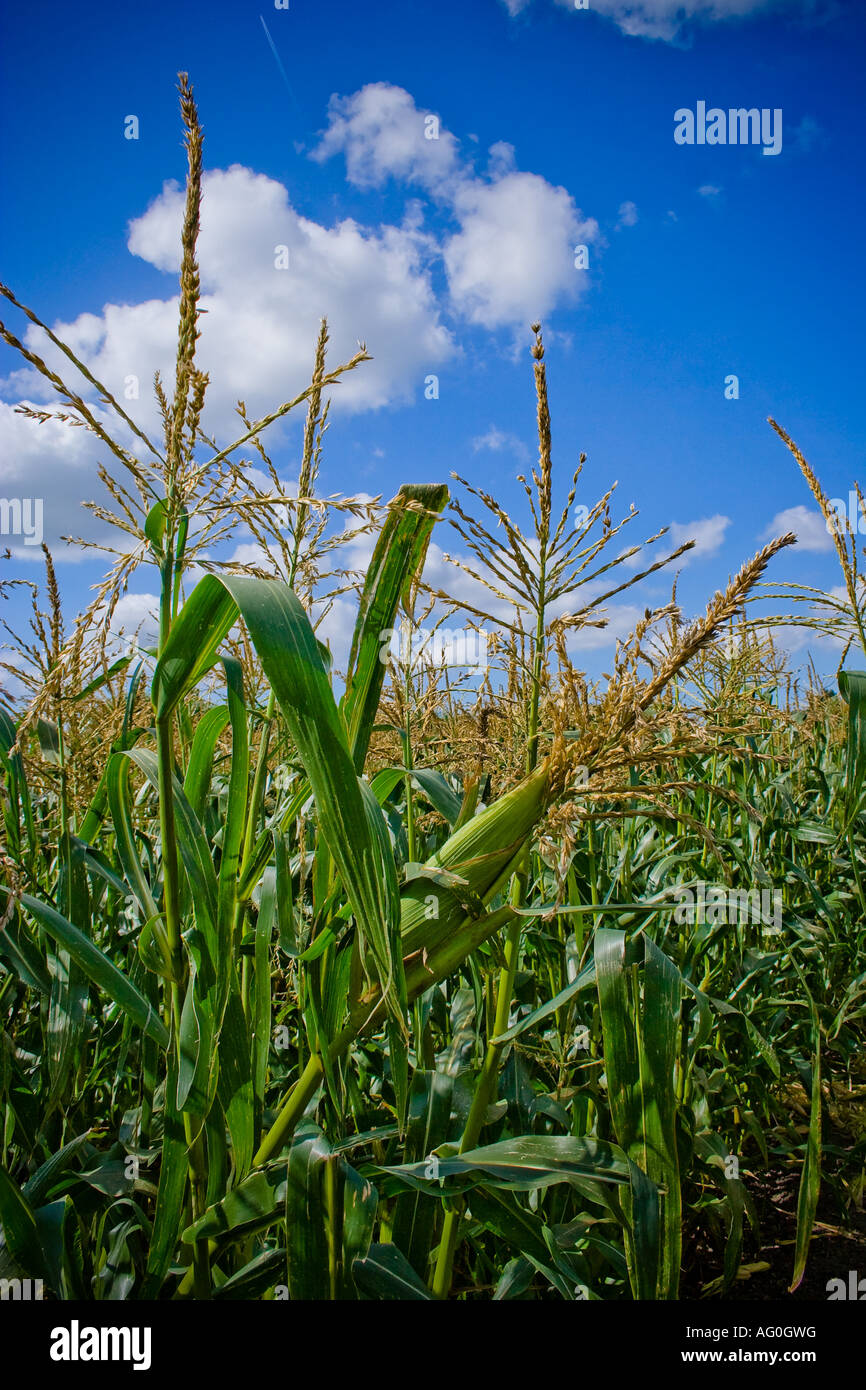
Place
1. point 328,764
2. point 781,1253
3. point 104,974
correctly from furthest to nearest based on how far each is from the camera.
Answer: point 781,1253
point 104,974
point 328,764

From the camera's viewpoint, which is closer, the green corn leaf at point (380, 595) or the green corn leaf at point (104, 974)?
the green corn leaf at point (380, 595)

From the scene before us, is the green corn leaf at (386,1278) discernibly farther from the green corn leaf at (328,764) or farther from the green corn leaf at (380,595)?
the green corn leaf at (380,595)

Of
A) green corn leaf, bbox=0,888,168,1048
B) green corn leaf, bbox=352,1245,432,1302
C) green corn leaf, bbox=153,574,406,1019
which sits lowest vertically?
green corn leaf, bbox=352,1245,432,1302

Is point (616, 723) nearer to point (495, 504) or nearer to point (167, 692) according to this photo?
point (495, 504)

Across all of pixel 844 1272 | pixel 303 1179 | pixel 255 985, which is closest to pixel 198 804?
pixel 255 985

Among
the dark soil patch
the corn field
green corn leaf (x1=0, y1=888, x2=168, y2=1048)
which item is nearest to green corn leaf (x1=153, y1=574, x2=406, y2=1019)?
the corn field

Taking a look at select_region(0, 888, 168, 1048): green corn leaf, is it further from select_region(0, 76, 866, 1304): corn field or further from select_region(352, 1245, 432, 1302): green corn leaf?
select_region(352, 1245, 432, 1302): green corn leaf

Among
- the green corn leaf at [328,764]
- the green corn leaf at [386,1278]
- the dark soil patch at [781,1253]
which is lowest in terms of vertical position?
the dark soil patch at [781,1253]

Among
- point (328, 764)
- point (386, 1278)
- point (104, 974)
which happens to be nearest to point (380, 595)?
point (328, 764)

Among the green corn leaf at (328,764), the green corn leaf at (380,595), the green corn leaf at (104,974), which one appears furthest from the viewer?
the green corn leaf at (104,974)

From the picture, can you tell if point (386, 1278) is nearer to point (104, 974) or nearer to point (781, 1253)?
point (104, 974)

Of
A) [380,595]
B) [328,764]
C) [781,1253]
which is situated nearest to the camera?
[328,764]

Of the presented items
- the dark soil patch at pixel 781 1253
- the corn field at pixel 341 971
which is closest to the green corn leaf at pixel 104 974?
the corn field at pixel 341 971

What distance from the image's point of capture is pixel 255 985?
131 cm
